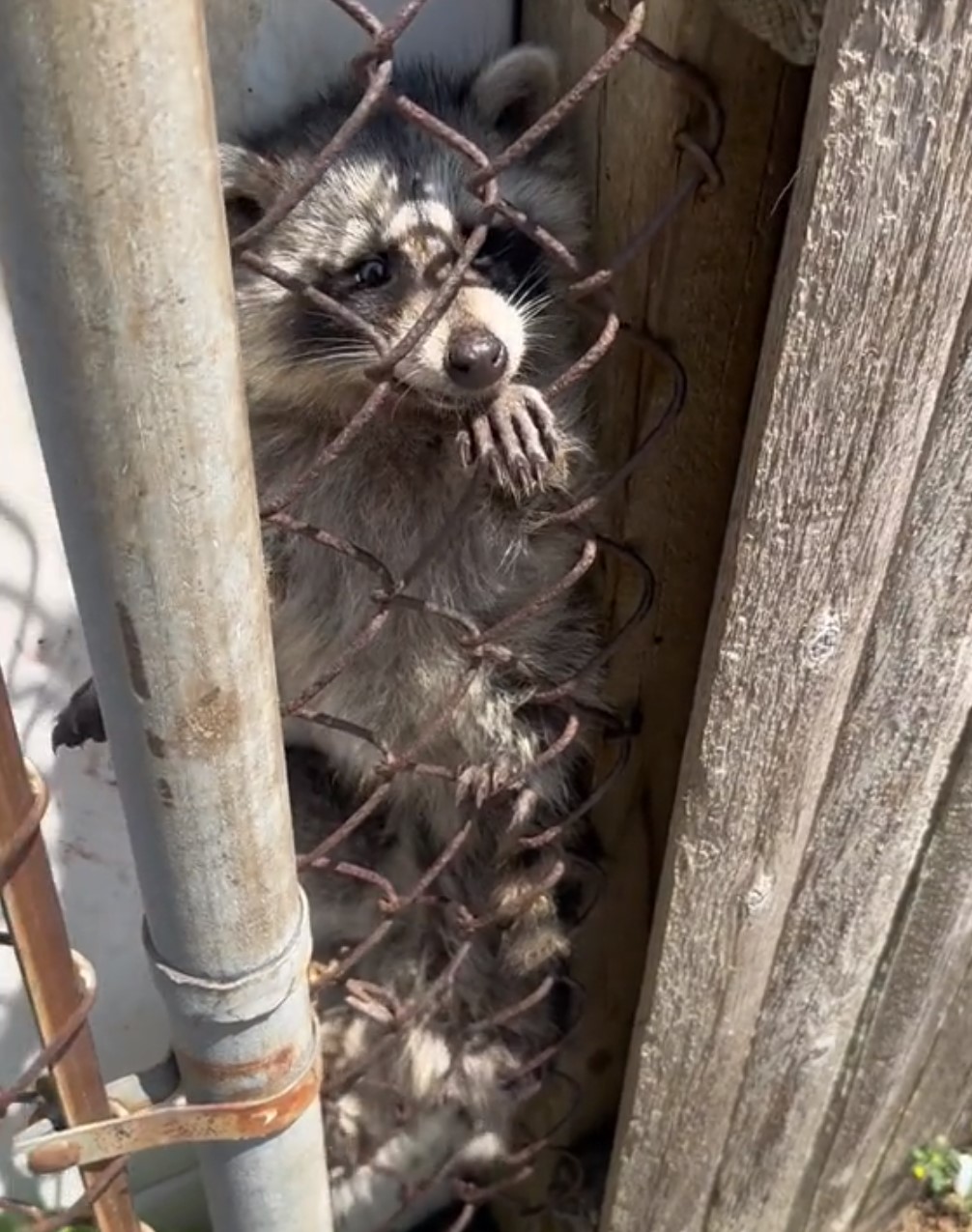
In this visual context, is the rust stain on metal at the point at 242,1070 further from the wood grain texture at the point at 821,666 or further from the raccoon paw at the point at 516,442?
the raccoon paw at the point at 516,442

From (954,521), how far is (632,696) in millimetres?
420

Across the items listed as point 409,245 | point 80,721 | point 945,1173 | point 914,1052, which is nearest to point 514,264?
point 409,245

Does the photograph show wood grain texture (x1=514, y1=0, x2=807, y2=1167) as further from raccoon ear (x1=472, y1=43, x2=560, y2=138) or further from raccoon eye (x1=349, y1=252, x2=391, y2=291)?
raccoon eye (x1=349, y1=252, x2=391, y2=291)

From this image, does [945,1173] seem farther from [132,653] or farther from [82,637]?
[132,653]

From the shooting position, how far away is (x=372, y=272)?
63.7 inches

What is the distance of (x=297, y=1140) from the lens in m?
1.15

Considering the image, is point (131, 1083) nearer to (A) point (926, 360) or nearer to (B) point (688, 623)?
(B) point (688, 623)

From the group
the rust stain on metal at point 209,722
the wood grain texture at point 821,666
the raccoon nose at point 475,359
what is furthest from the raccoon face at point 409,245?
the rust stain on metal at point 209,722

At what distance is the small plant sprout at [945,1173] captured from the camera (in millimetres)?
2166

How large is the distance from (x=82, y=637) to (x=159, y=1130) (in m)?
0.68

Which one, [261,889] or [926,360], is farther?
[926,360]

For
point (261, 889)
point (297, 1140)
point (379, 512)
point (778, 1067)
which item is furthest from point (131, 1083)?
point (778, 1067)

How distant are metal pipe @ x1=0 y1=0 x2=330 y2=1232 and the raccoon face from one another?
63 cm

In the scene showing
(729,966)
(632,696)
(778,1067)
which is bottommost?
(778,1067)
